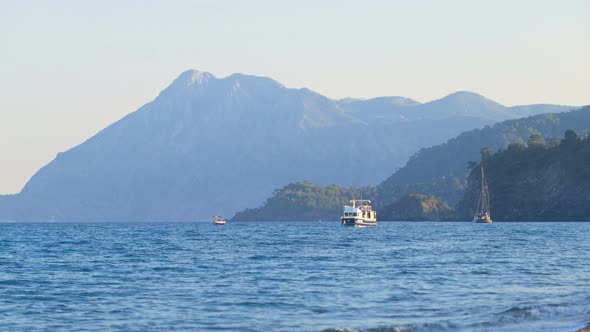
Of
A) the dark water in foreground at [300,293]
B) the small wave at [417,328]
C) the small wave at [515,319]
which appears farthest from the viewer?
the dark water in foreground at [300,293]

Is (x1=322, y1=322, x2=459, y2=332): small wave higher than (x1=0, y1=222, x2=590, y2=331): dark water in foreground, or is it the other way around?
(x1=0, y1=222, x2=590, y2=331): dark water in foreground

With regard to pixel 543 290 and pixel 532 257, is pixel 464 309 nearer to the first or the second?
pixel 543 290

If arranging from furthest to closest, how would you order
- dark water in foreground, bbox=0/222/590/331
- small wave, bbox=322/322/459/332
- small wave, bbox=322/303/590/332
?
dark water in foreground, bbox=0/222/590/331, small wave, bbox=322/303/590/332, small wave, bbox=322/322/459/332

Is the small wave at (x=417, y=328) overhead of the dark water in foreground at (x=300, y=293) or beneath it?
beneath

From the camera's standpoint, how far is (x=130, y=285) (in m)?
Result: 57.6

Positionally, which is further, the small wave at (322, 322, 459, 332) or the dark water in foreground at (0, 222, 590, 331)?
the dark water in foreground at (0, 222, 590, 331)

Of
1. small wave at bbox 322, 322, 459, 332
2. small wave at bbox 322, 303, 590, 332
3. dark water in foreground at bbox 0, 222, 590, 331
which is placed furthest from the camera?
dark water in foreground at bbox 0, 222, 590, 331

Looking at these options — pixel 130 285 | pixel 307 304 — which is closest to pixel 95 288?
pixel 130 285

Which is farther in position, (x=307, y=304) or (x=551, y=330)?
(x=307, y=304)

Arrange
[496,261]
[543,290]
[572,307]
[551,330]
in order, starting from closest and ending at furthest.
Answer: [551,330] → [572,307] → [543,290] → [496,261]

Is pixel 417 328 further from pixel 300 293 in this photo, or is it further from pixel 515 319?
pixel 300 293

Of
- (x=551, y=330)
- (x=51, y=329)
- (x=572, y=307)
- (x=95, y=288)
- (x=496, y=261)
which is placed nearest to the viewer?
(x=551, y=330)

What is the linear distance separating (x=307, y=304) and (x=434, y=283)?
43.7ft

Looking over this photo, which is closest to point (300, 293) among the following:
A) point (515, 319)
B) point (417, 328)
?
point (417, 328)
